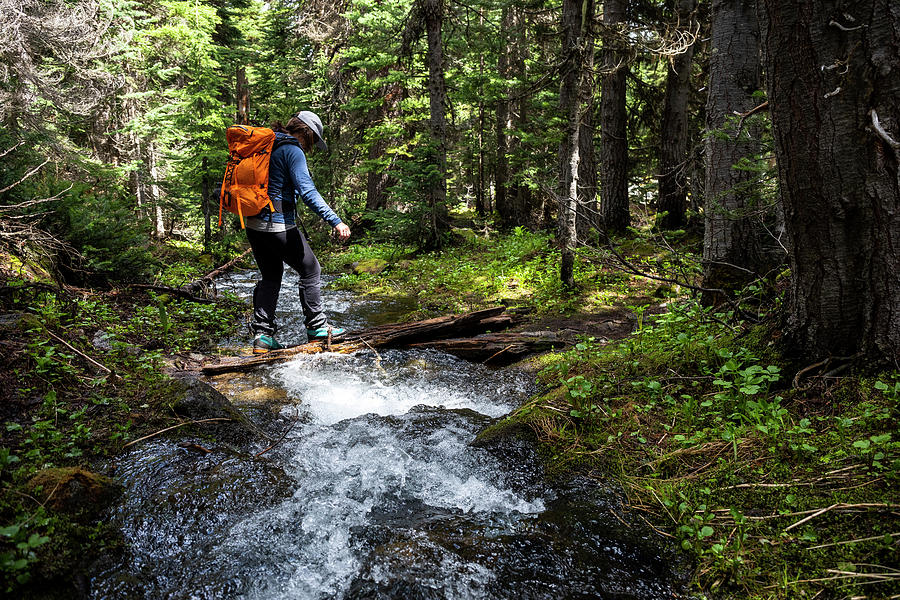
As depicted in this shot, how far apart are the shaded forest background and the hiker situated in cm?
221

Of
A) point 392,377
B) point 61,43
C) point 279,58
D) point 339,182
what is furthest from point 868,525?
point 279,58

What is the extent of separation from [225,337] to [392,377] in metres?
2.76

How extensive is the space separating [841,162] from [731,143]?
115 inches

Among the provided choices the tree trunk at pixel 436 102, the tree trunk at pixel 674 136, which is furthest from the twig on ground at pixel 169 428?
the tree trunk at pixel 674 136

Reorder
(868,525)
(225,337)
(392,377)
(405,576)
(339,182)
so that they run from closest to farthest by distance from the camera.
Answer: (868,525), (405,576), (392,377), (225,337), (339,182)

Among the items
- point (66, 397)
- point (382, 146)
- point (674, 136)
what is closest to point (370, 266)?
point (382, 146)

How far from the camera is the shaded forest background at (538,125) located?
2461mm

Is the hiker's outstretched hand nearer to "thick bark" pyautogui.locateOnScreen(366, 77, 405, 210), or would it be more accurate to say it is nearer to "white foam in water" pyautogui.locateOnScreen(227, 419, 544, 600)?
"white foam in water" pyautogui.locateOnScreen(227, 419, 544, 600)

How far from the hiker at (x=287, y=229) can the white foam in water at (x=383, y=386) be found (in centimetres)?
69

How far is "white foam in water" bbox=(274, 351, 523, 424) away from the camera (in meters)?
4.29

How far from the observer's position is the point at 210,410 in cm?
Answer: 346

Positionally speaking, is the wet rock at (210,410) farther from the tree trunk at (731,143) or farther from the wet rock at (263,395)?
the tree trunk at (731,143)

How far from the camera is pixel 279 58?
1947 centimetres

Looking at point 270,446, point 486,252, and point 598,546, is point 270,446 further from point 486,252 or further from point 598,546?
point 486,252
